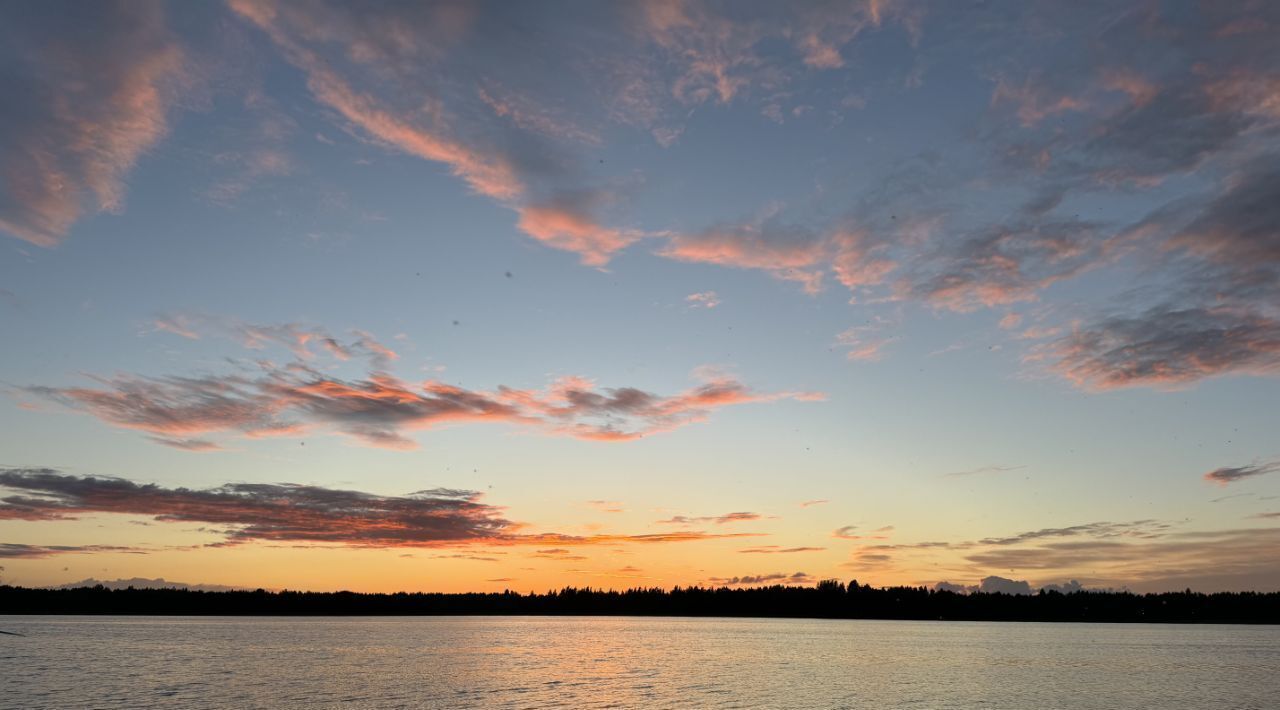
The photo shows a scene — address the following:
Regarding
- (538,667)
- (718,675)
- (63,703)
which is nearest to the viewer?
(63,703)

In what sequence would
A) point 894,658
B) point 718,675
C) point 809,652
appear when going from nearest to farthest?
point 718,675
point 894,658
point 809,652

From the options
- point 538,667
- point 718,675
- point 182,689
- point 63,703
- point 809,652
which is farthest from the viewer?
point 809,652

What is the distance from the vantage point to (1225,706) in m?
90.2

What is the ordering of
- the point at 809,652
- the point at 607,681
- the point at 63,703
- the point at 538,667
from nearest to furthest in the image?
1. the point at 63,703
2. the point at 607,681
3. the point at 538,667
4. the point at 809,652

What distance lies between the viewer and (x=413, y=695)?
87.6 meters

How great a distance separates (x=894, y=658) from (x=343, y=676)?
338 feet

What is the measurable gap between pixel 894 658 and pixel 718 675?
61.2 meters

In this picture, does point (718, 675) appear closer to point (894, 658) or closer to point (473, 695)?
point (473, 695)

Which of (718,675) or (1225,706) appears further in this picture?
(718,675)

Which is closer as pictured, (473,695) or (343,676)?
(473,695)

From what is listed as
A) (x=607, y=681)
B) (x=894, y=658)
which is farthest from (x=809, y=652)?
(x=607, y=681)

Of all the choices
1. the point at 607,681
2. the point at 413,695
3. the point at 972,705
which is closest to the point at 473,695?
the point at 413,695

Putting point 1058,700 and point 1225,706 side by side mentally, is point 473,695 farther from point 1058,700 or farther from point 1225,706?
point 1225,706

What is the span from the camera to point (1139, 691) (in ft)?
349
